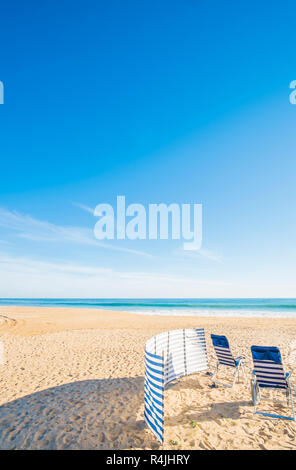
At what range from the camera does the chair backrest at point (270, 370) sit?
190 inches

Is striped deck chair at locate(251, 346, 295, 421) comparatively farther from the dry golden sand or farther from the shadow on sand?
Result: the shadow on sand

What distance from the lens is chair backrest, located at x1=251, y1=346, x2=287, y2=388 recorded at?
15.8 ft

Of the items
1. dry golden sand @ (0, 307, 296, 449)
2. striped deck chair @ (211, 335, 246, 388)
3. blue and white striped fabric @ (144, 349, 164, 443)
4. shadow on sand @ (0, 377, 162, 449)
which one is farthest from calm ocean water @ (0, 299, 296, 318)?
blue and white striped fabric @ (144, 349, 164, 443)

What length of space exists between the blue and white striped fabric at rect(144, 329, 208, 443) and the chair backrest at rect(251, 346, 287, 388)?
1.95 meters

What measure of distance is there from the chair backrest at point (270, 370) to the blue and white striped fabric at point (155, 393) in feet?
8.15

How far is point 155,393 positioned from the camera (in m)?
3.57

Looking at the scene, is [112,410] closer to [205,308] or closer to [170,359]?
[170,359]

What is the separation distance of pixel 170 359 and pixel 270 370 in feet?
7.66

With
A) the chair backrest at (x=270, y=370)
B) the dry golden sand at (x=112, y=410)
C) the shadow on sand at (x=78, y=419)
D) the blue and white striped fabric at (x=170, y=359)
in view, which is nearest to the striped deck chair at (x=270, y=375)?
the chair backrest at (x=270, y=370)

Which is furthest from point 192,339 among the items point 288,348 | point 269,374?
point 288,348

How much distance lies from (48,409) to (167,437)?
2.67 meters

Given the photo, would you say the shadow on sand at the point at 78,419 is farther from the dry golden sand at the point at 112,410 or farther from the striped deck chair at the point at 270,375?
the striped deck chair at the point at 270,375

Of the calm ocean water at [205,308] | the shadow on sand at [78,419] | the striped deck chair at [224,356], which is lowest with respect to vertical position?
the calm ocean water at [205,308]

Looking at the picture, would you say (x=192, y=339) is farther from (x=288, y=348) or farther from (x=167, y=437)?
(x=288, y=348)
